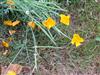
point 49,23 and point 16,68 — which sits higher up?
point 49,23

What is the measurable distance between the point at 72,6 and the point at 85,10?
0.09 metres

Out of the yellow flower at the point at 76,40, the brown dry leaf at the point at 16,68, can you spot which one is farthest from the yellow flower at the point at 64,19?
the brown dry leaf at the point at 16,68

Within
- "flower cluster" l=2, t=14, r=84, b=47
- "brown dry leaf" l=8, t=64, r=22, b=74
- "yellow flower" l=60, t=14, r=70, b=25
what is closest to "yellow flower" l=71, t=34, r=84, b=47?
"flower cluster" l=2, t=14, r=84, b=47

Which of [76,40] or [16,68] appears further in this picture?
[76,40]

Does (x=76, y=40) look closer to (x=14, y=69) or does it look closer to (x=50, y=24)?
(x=50, y=24)

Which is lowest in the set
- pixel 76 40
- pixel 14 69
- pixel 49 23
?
pixel 14 69

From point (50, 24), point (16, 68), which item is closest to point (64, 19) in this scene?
point (50, 24)

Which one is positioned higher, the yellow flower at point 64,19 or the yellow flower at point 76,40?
the yellow flower at point 64,19

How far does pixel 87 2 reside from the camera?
2.26 meters

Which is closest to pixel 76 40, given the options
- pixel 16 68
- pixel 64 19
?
pixel 64 19

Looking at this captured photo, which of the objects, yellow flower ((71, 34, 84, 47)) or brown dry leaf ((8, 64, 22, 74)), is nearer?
brown dry leaf ((8, 64, 22, 74))

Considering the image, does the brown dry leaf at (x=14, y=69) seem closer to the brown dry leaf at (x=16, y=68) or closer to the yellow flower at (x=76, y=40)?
the brown dry leaf at (x=16, y=68)

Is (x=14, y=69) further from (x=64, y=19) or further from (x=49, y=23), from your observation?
(x=64, y=19)

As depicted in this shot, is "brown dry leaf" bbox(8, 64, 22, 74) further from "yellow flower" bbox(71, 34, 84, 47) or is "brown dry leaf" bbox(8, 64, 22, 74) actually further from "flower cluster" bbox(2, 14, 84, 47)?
"yellow flower" bbox(71, 34, 84, 47)
